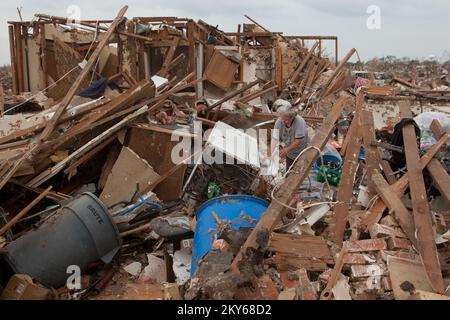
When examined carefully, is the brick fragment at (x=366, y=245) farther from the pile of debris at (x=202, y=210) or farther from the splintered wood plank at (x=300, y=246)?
the splintered wood plank at (x=300, y=246)

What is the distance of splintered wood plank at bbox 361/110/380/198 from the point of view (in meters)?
4.06

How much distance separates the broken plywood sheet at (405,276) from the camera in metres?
2.76

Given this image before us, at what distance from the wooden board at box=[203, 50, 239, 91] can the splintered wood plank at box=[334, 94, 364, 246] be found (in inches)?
339

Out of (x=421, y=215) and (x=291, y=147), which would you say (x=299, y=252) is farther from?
(x=291, y=147)

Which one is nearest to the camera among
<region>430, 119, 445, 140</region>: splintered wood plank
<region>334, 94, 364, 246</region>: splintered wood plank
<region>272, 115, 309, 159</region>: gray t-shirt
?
<region>334, 94, 364, 246</region>: splintered wood plank

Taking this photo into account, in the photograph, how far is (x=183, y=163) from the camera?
5.29 meters

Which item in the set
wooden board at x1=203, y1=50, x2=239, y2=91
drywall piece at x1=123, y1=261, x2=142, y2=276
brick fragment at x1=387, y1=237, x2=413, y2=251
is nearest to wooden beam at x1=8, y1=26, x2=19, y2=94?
wooden board at x1=203, y1=50, x2=239, y2=91

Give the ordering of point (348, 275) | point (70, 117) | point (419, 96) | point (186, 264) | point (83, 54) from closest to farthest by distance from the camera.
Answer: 1. point (348, 275)
2. point (186, 264)
3. point (70, 117)
4. point (419, 96)
5. point (83, 54)

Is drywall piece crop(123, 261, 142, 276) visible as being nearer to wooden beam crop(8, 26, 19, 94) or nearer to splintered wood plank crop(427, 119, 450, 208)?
splintered wood plank crop(427, 119, 450, 208)

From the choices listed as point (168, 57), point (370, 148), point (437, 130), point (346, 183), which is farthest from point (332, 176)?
point (168, 57)

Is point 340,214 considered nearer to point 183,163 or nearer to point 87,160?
point 183,163

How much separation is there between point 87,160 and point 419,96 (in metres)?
4.21

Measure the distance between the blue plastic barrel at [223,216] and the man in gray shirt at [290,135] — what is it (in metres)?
1.64
